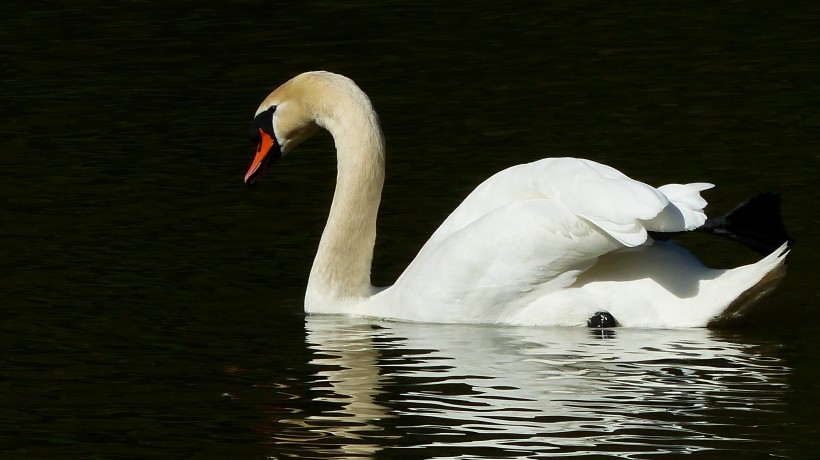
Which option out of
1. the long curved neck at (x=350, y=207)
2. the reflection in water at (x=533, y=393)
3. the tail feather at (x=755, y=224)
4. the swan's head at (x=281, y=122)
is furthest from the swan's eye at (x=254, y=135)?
the tail feather at (x=755, y=224)

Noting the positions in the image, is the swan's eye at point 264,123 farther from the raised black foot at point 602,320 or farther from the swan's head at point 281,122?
the raised black foot at point 602,320

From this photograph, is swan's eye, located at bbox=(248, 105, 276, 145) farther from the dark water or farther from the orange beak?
the dark water

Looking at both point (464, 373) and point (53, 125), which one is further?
point (53, 125)

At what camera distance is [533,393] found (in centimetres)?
677

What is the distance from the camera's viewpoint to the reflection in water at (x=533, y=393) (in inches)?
240

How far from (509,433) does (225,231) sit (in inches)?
163

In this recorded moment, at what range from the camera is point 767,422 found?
627cm

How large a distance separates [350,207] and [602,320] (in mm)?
1720

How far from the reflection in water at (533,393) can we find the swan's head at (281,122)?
4.56 feet

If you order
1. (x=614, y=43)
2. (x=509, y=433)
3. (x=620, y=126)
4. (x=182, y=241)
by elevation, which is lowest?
(x=509, y=433)

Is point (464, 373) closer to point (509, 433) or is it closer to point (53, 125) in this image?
point (509, 433)

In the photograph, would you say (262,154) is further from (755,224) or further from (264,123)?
(755,224)

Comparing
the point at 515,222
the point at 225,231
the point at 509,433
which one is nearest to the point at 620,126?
the point at 225,231

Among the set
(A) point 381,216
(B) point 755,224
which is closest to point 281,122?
(A) point 381,216
